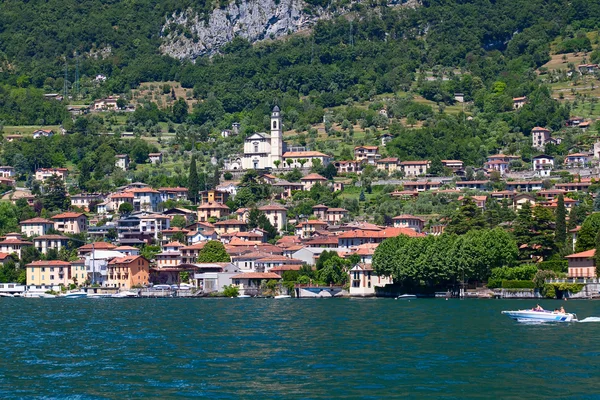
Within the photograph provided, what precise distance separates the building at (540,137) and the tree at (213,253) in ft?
190

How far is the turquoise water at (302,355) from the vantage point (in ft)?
133

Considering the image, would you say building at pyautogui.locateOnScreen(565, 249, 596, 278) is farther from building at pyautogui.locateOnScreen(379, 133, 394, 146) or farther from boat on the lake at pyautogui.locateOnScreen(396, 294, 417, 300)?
building at pyautogui.locateOnScreen(379, 133, 394, 146)

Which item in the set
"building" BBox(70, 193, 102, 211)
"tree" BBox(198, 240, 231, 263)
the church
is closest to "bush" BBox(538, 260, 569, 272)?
"tree" BBox(198, 240, 231, 263)

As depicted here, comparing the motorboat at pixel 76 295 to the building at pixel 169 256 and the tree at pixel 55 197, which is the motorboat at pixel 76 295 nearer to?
the building at pixel 169 256

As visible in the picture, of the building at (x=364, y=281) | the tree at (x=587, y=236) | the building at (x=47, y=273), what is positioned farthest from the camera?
the building at (x=47, y=273)

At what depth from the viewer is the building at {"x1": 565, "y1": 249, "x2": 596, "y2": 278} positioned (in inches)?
3310

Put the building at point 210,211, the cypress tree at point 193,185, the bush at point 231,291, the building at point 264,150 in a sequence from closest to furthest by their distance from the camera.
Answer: the bush at point 231,291, the building at point 210,211, the cypress tree at point 193,185, the building at point 264,150

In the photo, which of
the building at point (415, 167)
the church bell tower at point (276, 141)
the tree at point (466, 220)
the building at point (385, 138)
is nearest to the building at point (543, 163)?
the building at point (415, 167)

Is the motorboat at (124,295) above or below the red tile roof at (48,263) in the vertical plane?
below

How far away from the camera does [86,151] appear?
162625 mm

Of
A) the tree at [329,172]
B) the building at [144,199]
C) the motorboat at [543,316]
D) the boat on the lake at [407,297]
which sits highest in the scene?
the tree at [329,172]

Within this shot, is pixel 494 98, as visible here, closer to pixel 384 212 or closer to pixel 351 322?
pixel 384 212

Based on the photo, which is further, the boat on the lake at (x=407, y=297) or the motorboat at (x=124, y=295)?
the motorboat at (x=124, y=295)

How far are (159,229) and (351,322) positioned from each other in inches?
2492
